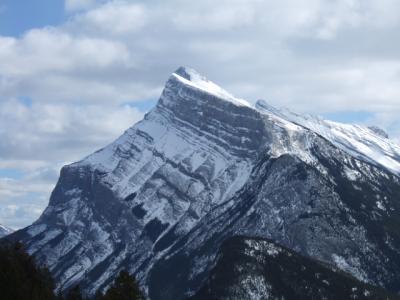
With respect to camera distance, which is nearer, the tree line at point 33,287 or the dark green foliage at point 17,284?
the tree line at point 33,287

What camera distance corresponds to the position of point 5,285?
171 m

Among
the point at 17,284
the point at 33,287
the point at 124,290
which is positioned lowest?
the point at 17,284

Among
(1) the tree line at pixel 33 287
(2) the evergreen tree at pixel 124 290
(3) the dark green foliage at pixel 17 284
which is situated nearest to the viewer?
(2) the evergreen tree at pixel 124 290

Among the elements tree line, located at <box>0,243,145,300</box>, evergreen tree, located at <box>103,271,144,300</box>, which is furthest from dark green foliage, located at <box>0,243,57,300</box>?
evergreen tree, located at <box>103,271,144,300</box>

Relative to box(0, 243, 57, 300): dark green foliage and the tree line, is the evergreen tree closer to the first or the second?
the tree line

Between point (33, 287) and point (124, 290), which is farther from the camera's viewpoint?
point (33, 287)

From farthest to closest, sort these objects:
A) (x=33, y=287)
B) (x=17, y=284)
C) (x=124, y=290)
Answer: (x=33, y=287) < (x=17, y=284) < (x=124, y=290)

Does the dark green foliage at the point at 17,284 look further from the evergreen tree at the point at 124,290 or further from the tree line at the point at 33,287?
the evergreen tree at the point at 124,290

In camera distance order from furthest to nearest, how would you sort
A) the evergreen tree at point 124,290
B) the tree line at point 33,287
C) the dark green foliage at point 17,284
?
the dark green foliage at point 17,284
the tree line at point 33,287
the evergreen tree at point 124,290

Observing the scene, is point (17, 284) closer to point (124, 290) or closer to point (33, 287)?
point (33, 287)

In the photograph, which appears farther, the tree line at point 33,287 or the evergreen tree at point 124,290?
the tree line at point 33,287

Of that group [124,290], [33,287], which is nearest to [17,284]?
[33,287]

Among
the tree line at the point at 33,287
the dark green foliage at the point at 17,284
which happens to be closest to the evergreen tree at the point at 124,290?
the tree line at the point at 33,287

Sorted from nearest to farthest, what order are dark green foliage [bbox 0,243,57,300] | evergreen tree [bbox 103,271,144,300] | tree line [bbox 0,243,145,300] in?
evergreen tree [bbox 103,271,144,300] < tree line [bbox 0,243,145,300] < dark green foliage [bbox 0,243,57,300]
